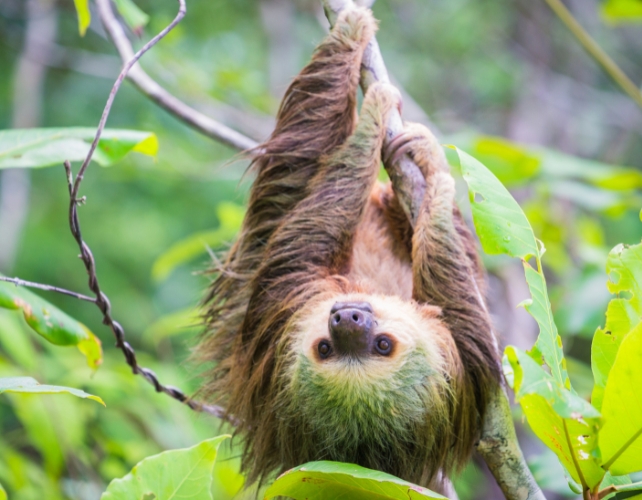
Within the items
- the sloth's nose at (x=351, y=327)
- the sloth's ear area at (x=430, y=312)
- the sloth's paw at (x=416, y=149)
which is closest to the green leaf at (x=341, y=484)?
the sloth's nose at (x=351, y=327)

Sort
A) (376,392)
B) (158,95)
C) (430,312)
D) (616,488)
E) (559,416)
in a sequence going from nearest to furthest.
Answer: (559,416)
(616,488)
(376,392)
(430,312)
(158,95)

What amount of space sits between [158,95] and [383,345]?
2.24m

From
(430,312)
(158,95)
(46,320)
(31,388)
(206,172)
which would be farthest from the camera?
(206,172)

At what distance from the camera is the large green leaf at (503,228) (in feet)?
7.50

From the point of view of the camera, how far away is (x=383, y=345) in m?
3.56

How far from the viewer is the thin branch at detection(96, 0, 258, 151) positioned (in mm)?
4348

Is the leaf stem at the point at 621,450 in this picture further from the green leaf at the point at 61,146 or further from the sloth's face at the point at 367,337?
the green leaf at the point at 61,146

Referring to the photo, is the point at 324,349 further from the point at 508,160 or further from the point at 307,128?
the point at 508,160

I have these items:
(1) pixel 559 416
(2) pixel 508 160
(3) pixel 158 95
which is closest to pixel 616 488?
(1) pixel 559 416

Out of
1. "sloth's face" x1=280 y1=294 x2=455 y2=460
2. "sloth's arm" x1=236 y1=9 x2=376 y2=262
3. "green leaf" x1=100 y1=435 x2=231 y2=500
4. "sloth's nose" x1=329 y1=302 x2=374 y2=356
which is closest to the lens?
"green leaf" x1=100 y1=435 x2=231 y2=500

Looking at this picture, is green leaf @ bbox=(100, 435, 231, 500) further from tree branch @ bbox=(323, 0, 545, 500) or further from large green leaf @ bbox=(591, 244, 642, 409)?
large green leaf @ bbox=(591, 244, 642, 409)

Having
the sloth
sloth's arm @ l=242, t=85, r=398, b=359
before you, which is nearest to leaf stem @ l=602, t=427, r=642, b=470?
the sloth

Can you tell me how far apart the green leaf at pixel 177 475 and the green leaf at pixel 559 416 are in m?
1.03

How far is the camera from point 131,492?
2307 mm
